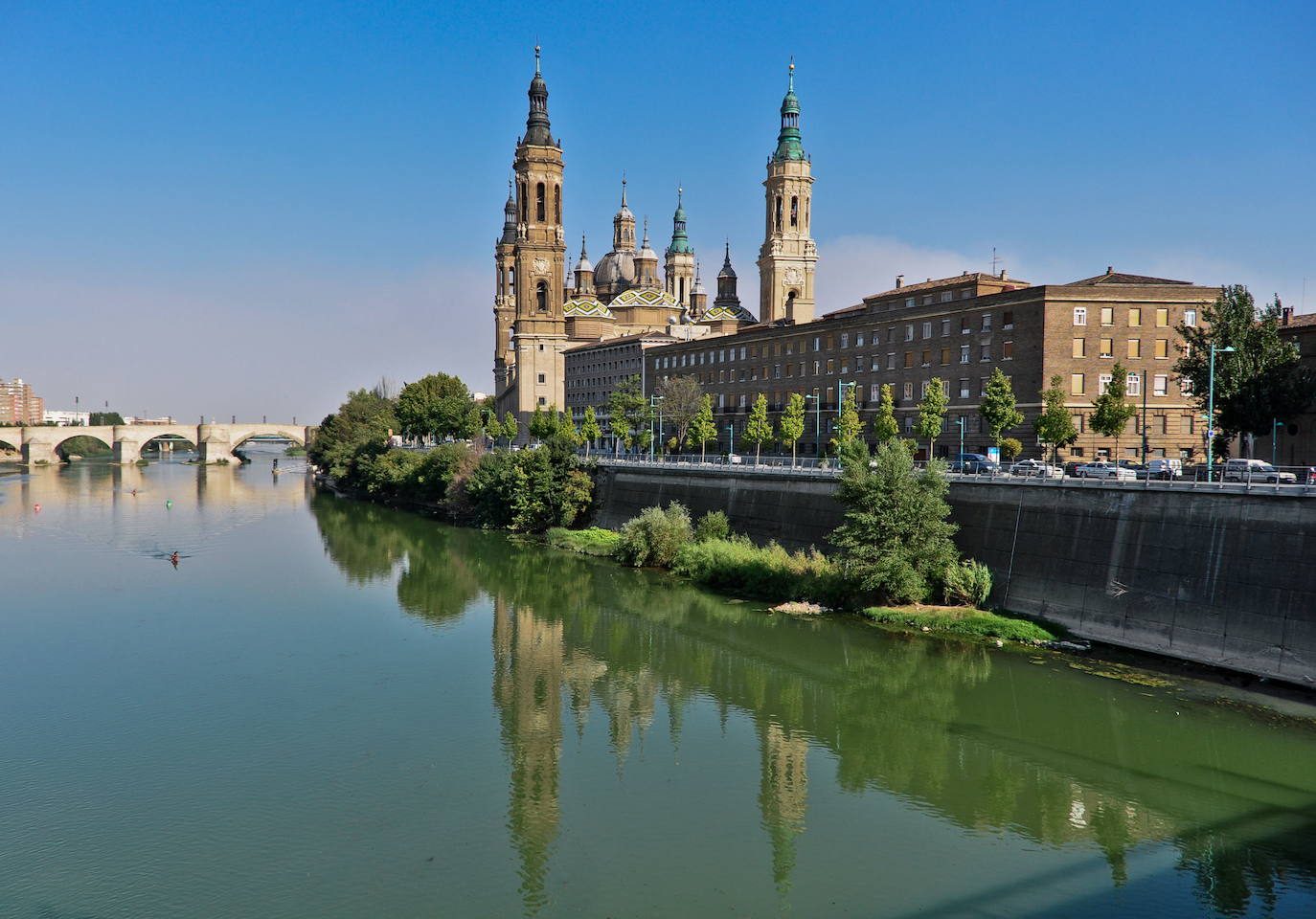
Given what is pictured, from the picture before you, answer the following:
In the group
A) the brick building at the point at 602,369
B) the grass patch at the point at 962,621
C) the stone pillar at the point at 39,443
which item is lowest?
the grass patch at the point at 962,621

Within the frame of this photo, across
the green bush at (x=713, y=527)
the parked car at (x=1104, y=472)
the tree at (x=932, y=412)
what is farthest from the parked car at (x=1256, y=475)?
the green bush at (x=713, y=527)

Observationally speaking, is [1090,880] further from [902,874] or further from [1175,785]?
[1175,785]

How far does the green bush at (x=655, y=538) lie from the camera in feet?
148

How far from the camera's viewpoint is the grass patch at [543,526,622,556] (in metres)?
51.6

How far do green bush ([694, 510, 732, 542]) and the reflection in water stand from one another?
25.6 ft

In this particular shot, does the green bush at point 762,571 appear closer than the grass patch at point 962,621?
No

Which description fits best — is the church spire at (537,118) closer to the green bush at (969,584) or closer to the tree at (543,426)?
the tree at (543,426)

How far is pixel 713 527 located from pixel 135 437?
468 ft

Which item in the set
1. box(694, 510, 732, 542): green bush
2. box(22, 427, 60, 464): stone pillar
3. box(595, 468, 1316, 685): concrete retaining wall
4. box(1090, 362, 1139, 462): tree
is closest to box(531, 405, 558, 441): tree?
box(694, 510, 732, 542): green bush

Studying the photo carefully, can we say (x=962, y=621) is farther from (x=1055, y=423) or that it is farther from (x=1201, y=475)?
(x=1055, y=423)

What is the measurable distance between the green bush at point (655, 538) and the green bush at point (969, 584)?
14440mm

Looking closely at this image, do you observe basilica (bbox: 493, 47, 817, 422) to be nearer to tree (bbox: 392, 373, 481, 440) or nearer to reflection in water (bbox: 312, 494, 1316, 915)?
tree (bbox: 392, 373, 481, 440)

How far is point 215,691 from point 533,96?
8990 cm

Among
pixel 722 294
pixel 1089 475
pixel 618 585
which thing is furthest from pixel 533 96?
pixel 1089 475
